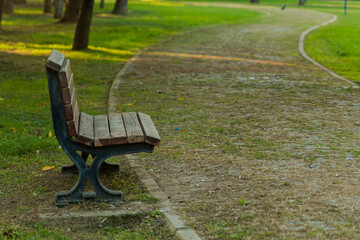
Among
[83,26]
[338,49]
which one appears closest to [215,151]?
[83,26]

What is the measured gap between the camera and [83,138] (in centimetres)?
484

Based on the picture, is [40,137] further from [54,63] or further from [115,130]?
[54,63]

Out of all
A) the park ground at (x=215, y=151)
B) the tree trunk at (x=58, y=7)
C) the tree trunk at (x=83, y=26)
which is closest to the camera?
the park ground at (x=215, y=151)

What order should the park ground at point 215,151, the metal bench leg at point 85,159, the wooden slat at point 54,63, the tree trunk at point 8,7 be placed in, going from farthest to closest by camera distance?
the tree trunk at point 8,7
the metal bench leg at point 85,159
the wooden slat at point 54,63
the park ground at point 215,151

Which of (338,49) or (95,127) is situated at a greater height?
(95,127)

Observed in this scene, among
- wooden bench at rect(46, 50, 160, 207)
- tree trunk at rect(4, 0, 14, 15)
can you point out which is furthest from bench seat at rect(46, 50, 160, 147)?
tree trunk at rect(4, 0, 14, 15)

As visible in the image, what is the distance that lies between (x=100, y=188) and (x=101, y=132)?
505mm

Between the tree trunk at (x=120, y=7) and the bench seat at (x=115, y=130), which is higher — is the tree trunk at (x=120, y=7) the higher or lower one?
the lower one

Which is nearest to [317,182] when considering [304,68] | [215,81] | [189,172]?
[189,172]

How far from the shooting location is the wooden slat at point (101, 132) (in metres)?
4.86

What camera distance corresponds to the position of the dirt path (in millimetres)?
4523

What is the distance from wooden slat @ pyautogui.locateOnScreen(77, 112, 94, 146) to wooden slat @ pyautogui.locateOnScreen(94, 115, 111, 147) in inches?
1.5

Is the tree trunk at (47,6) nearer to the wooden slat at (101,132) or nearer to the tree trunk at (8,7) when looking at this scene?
the tree trunk at (8,7)

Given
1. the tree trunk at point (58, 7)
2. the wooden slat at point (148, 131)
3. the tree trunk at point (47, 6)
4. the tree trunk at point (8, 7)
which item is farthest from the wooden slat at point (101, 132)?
the tree trunk at point (47, 6)
